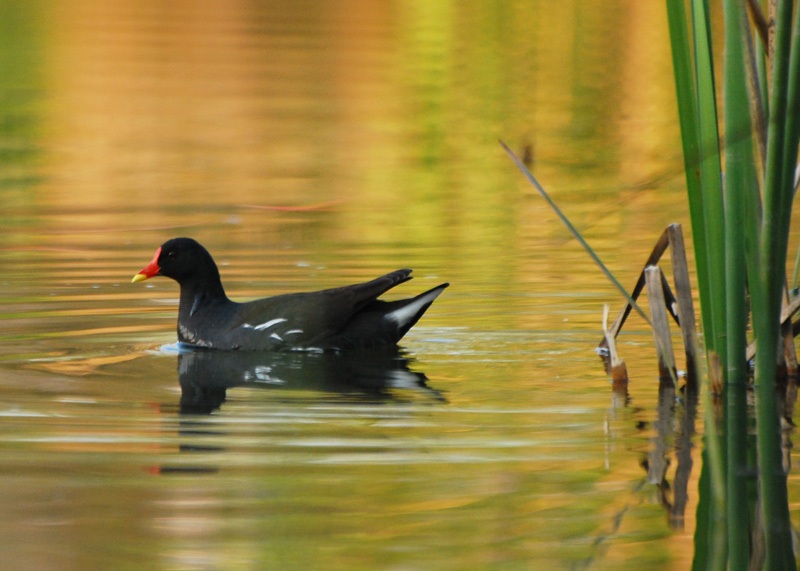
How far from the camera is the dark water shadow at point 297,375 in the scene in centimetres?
661

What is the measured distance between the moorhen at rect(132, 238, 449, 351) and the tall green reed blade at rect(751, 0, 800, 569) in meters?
2.51

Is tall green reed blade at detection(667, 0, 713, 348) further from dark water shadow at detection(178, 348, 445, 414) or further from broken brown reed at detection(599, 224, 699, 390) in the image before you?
dark water shadow at detection(178, 348, 445, 414)

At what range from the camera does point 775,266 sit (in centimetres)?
520

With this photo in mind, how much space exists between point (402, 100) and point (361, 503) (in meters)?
16.1

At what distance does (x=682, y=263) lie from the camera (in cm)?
622

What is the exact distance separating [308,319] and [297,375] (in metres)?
0.60

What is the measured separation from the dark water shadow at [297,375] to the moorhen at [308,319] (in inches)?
2.4

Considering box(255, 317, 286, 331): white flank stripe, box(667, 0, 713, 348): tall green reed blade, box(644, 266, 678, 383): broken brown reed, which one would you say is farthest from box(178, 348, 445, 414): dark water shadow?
box(667, 0, 713, 348): tall green reed blade

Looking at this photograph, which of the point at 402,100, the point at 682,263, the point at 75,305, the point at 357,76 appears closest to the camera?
the point at 682,263

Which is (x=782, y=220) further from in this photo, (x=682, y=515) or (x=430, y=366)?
(x=430, y=366)

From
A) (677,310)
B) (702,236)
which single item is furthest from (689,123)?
(677,310)

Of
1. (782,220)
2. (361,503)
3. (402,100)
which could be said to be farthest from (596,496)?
(402,100)

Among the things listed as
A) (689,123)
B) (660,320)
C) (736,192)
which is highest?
(689,123)

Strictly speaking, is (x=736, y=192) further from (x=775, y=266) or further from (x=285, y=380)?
(x=285, y=380)
